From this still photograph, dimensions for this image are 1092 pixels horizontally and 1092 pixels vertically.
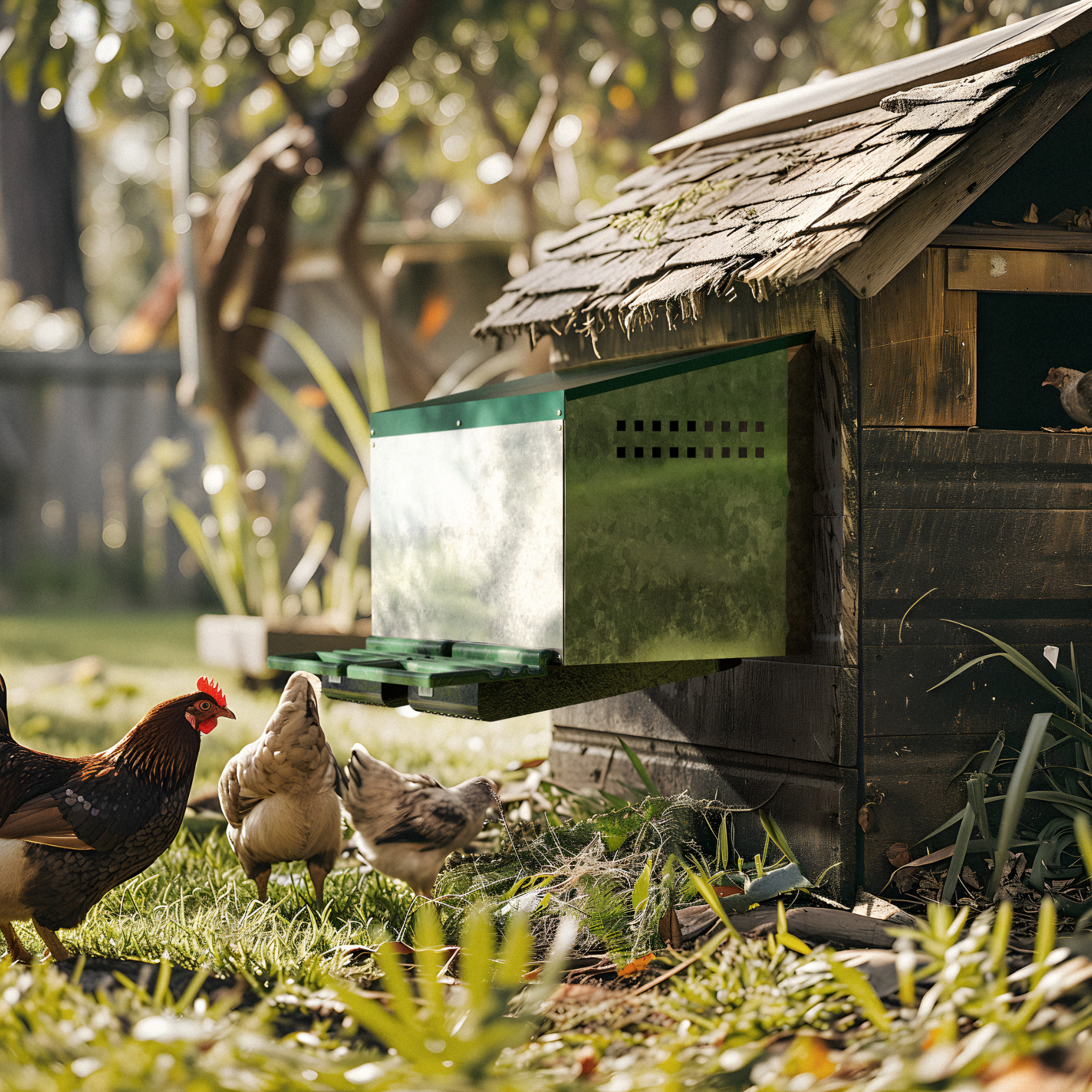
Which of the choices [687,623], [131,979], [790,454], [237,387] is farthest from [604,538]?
Answer: [237,387]

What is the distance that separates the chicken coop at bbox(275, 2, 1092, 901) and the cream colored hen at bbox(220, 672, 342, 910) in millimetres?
322

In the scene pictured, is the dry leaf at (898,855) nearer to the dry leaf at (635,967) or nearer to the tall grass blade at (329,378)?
the dry leaf at (635,967)

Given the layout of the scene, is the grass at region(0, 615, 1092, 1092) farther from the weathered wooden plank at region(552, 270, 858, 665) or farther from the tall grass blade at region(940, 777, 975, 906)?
the weathered wooden plank at region(552, 270, 858, 665)

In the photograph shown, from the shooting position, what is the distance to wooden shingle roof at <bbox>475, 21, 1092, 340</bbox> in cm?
294

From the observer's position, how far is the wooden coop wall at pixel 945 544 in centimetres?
307

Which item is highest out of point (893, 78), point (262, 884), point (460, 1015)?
point (893, 78)

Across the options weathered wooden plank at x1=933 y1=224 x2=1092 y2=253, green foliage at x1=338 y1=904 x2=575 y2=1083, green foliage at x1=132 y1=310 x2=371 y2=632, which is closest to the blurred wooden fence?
green foliage at x1=132 y1=310 x2=371 y2=632

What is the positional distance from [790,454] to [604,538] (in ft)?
1.98

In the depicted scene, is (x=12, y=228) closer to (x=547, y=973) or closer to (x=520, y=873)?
(x=520, y=873)

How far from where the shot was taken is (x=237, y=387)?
7605 mm

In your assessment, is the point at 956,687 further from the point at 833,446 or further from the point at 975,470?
the point at 833,446

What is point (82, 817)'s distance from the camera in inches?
111

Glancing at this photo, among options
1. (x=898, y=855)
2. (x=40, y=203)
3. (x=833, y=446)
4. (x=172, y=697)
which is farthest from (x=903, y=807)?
(x=40, y=203)

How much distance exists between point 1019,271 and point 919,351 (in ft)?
1.24
